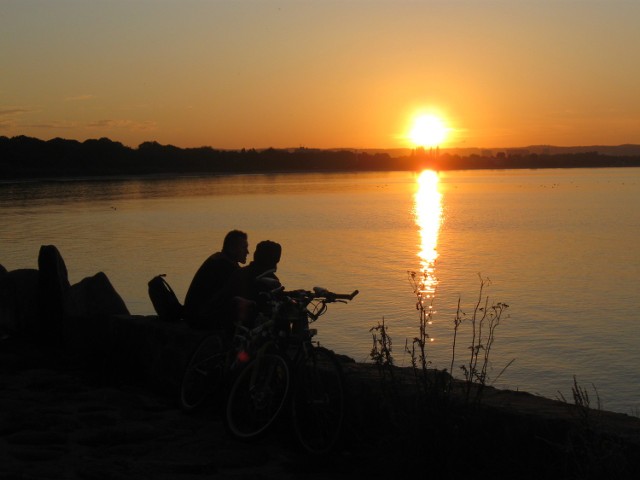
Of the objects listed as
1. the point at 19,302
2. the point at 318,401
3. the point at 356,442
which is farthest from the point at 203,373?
the point at 19,302

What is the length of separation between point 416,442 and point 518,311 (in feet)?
41.4

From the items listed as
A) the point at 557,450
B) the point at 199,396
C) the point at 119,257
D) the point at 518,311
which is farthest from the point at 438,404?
the point at 119,257

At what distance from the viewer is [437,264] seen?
26656mm

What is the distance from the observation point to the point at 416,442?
205 inches

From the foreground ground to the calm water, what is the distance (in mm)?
5049

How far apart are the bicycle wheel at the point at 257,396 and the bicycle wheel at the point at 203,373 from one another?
75cm

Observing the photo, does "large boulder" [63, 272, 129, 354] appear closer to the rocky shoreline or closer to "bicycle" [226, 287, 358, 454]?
the rocky shoreline

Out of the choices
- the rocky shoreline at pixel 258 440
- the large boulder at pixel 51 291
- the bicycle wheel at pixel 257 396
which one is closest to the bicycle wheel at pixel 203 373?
the rocky shoreline at pixel 258 440

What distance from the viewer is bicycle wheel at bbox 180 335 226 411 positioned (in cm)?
701

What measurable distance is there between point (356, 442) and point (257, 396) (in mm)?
797

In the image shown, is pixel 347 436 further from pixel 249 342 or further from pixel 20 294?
pixel 20 294

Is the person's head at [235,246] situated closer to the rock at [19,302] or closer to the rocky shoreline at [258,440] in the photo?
the rocky shoreline at [258,440]

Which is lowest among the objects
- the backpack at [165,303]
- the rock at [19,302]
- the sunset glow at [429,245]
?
the sunset glow at [429,245]

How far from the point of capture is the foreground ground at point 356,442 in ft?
15.9
